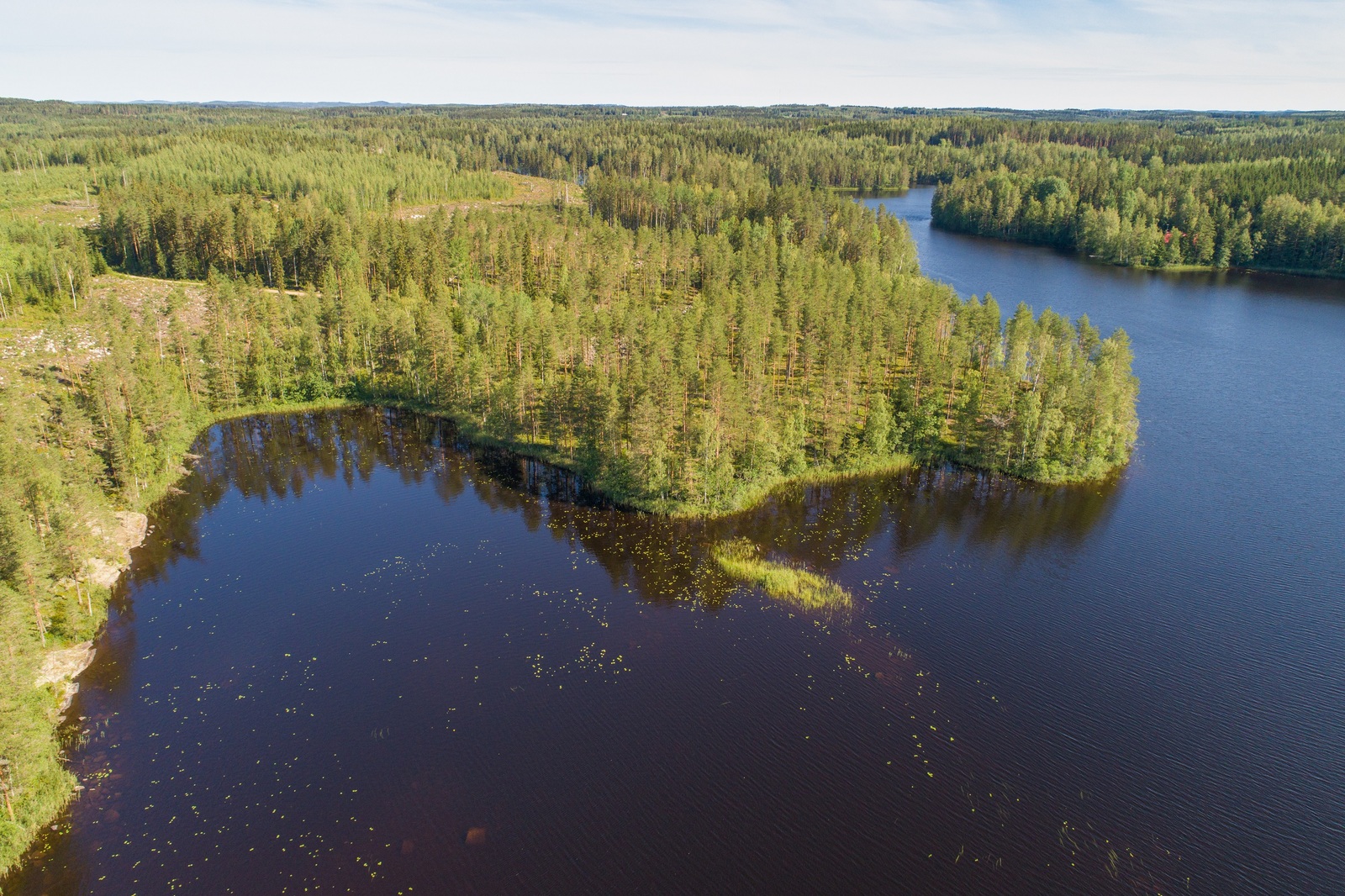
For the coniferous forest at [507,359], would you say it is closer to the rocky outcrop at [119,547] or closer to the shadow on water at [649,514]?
the rocky outcrop at [119,547]

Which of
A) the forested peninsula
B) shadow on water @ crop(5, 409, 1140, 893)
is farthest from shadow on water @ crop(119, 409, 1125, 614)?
the forested peninsula

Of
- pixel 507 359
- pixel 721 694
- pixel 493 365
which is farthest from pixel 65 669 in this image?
pixel 507 359

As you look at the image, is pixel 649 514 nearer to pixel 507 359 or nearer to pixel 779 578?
pixel 779 578

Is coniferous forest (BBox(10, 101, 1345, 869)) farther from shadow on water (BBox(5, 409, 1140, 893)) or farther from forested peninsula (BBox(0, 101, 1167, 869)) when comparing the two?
shadow on water (BBox(5, 409, 1140, 893))

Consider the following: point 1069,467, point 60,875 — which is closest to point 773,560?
point 1069,467

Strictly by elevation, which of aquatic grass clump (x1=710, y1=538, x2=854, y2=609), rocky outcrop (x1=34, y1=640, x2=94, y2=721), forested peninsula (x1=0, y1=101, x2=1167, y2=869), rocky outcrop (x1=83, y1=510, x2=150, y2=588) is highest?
forested peninsula (x1=0, y1=101, x2=1167, y2=869)

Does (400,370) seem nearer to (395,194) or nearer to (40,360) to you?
(40,360)

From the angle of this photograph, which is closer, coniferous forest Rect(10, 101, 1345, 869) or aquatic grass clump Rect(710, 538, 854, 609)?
aquatic grass clump Rect(710, 538, 854, 609)
